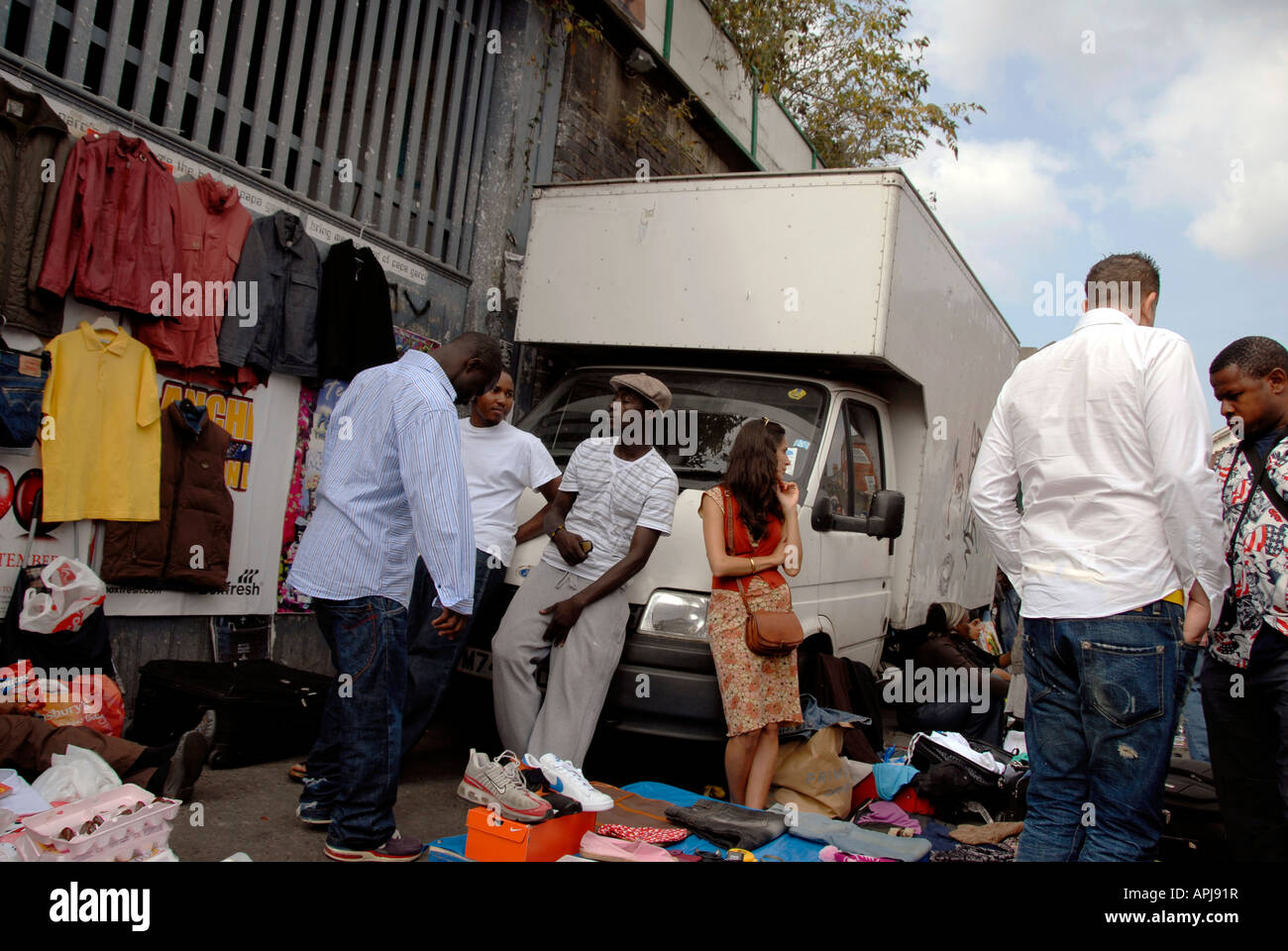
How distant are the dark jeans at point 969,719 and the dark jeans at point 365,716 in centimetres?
386

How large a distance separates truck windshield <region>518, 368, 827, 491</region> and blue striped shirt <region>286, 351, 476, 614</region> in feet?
5.90

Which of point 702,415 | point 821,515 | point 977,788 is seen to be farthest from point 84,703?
point 977,788

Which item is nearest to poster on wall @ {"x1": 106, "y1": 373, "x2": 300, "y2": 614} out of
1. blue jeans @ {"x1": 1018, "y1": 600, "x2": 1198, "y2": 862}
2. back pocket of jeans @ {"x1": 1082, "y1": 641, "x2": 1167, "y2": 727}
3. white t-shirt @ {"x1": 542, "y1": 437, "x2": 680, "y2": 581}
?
white t-shirt @ {"x1": 542, "y1": 437, "x2": 680, "y2": 581}

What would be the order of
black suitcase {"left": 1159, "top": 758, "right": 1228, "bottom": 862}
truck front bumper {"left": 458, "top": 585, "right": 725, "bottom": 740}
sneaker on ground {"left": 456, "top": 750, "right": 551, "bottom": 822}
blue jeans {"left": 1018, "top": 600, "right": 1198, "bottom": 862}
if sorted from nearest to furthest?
blue jeans {"left": 1018, "top": 600, "right": 1198, "bottom": 862}
sneaker on ground {"left": 456, "top": 750, "right": 551, "bottom": 822}
black suitcase {"left": 1159, "top": 758, "right": 1228, "bottom": 862}
truck front bumper {"left": 458, "top": 585, "right": 725, "bottom": 740}

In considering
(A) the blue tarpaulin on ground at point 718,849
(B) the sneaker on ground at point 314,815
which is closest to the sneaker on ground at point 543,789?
(A) the blue tarpaulin on ground at point 718,849

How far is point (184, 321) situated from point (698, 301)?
9.31ft

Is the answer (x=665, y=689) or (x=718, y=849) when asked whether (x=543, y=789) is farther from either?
(x=665, y=689)

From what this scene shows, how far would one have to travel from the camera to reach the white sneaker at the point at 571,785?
3668 millimetres

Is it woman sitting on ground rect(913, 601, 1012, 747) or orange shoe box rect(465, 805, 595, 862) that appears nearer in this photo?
orange shoe box rect(465, 805, 595, 862)

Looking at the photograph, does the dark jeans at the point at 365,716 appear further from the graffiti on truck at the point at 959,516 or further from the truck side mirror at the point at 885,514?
the graffiti on truck at the point at 959,516

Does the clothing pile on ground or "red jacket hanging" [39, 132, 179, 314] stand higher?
"red jacket hanging" [39, 132, 179, 314]

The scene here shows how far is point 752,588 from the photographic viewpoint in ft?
14.6

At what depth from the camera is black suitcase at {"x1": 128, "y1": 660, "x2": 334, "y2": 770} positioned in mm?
4590

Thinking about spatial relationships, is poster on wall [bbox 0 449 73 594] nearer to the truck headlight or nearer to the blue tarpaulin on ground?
the blue tarpaulin on ground
